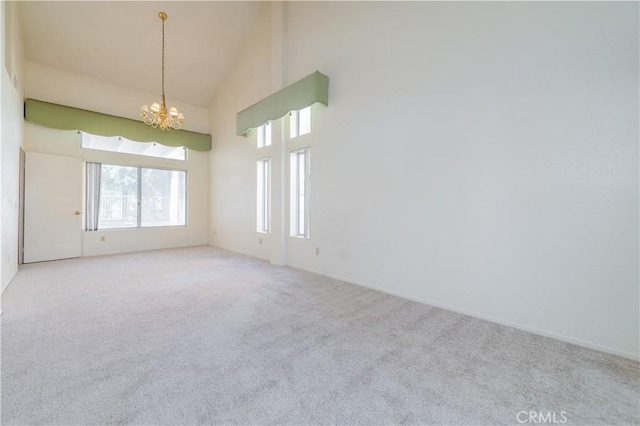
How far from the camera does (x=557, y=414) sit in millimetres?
1450

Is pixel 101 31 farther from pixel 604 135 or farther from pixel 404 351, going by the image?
pixel 604 135

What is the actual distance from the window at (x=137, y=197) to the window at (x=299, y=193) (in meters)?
3.83

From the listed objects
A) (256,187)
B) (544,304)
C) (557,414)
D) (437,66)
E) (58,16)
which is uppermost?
(58,16)

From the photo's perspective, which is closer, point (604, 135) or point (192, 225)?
point (604, 135)

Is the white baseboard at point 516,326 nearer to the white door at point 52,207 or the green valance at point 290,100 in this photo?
the green valance at point 290,100

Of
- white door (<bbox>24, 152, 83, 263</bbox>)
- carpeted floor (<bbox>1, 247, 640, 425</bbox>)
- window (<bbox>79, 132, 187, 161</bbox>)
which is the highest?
window (<bbox>79, 132, 187, 161</bbox>)

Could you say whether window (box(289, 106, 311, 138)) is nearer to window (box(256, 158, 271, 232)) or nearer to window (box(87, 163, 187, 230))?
window (box(256, 158, 271, 232))

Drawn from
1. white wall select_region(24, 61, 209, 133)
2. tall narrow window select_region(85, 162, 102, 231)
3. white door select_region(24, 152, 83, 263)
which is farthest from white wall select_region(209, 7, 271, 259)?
white door select_region(24, 152, 83, 263)

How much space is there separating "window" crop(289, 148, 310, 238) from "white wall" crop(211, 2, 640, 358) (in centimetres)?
52

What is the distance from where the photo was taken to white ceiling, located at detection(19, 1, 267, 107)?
177 inches

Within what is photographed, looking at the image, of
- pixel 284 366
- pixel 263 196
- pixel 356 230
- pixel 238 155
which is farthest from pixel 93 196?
pixel 284 366

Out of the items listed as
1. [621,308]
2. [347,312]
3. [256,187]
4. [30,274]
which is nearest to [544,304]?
[621,308]

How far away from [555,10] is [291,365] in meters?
3.70

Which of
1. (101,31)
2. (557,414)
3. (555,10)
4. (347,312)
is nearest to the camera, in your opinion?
Result: (557,414)
